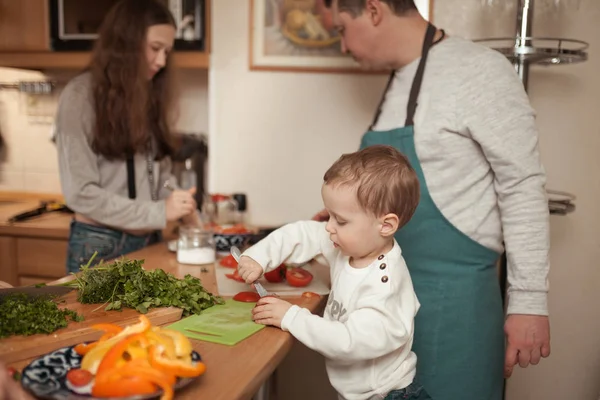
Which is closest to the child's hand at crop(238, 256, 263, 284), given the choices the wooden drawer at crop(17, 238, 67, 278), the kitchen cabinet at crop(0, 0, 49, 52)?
the wooden drawer at crop(17, 238, 67, 278)

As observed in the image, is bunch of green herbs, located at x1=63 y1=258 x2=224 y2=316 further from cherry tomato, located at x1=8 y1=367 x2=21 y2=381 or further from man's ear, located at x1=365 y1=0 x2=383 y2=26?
man's ear, located at x1=365 y1=0 x2=383 y2=26

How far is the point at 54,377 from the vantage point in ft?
2.79

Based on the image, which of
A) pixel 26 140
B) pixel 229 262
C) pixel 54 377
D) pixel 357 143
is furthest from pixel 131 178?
pixel 26 140

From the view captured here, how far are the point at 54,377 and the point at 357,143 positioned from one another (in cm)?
170

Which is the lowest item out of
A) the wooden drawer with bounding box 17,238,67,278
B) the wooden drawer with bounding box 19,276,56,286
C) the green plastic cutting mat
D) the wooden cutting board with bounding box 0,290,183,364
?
the wooden drawer with bounding box 19,276,56,286

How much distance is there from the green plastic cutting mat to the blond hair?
0.31 metres

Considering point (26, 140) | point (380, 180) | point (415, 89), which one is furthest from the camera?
point (26, 140)

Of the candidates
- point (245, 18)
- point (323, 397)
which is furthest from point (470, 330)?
point (245, 18)

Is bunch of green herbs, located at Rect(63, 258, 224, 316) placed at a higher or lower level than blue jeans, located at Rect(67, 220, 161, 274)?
higher

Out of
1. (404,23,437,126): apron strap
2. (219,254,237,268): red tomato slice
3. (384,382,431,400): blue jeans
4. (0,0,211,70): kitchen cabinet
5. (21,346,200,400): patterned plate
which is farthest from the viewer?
(0,0,211,70): kitchen cabinet

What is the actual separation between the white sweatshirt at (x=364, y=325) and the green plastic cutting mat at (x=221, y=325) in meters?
0.08

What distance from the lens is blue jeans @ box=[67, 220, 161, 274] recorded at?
1.96 metres

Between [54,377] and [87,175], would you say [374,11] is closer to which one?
[87,175]

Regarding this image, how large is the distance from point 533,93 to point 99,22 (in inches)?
69.8
